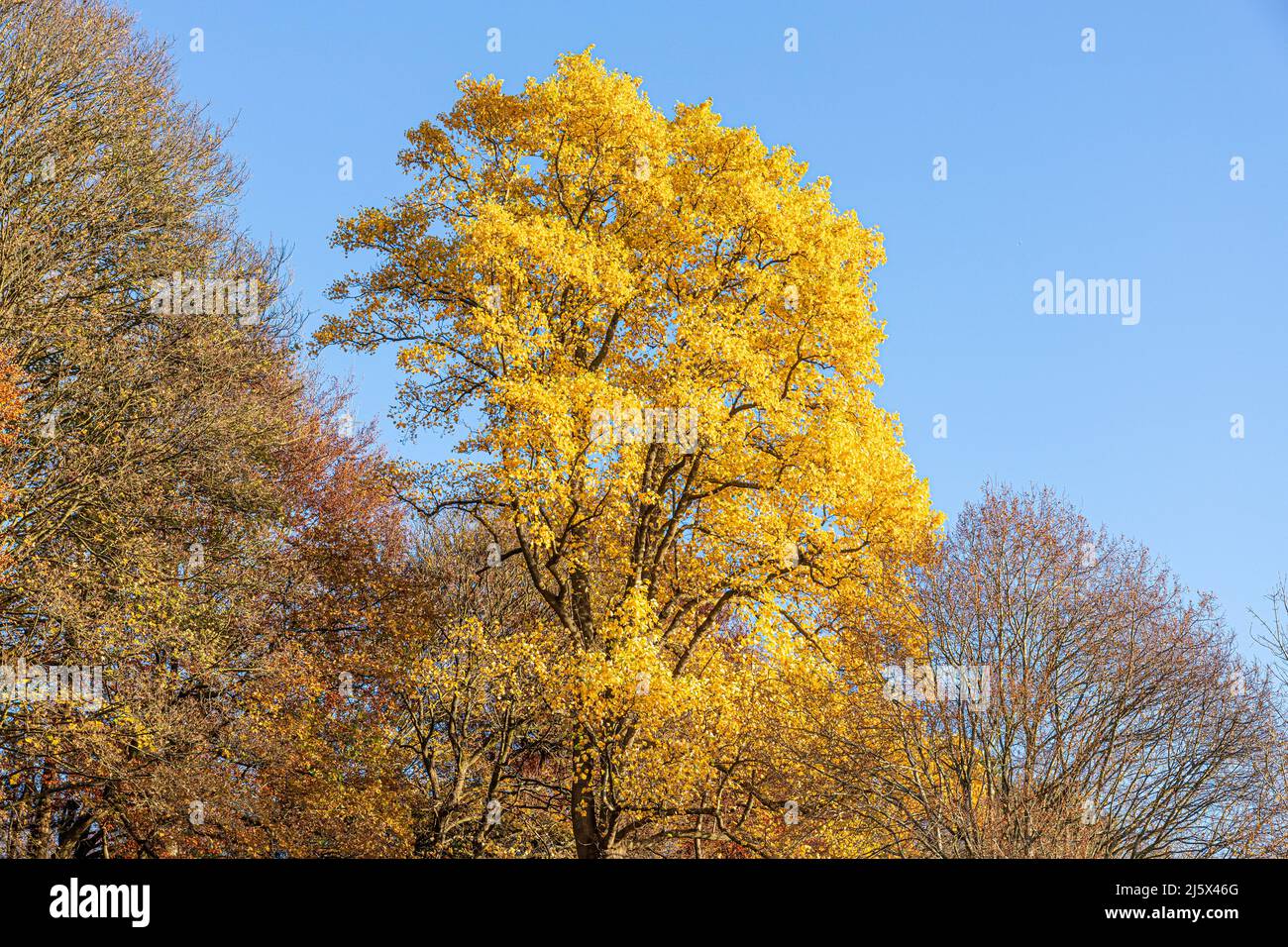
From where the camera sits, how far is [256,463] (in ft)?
89.0

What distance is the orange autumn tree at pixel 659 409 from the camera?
20.3 metres

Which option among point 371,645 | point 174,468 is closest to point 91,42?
point 174,468

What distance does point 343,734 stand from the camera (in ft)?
82.5

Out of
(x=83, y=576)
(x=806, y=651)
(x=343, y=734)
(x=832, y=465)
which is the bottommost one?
(x=343, y=734)

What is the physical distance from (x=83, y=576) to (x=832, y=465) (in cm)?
1351

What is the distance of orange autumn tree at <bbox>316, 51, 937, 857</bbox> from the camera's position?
66.6 feet

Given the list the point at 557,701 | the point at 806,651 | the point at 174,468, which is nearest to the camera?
the point at 557,701

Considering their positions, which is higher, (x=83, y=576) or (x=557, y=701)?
(x=83, y=576)

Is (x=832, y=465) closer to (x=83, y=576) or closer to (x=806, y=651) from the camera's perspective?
(x=806, y=651)

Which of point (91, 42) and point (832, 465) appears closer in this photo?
point (832, 465)

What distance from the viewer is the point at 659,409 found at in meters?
21.3

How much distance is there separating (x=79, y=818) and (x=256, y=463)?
806cm
